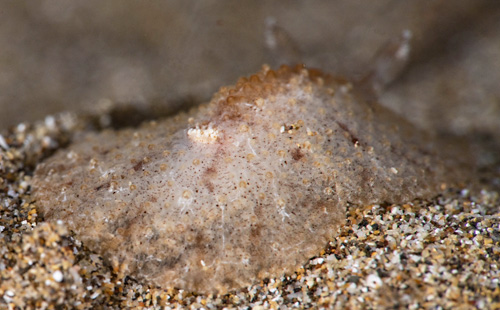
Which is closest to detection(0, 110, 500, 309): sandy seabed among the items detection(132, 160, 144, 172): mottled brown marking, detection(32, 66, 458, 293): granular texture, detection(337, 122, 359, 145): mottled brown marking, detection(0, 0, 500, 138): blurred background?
detection(32, 66, 458, 293): granular texture

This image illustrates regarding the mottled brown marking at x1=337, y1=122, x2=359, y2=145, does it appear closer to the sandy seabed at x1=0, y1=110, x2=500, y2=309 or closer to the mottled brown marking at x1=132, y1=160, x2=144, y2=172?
the sandy seabed at x1=0, y1=110, x2=500, y2=309

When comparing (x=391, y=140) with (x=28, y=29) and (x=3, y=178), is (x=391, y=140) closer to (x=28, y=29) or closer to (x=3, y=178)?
(x=3, y=178)

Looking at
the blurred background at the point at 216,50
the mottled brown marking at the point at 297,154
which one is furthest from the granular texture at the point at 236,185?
the blurred background at the point at 216,50

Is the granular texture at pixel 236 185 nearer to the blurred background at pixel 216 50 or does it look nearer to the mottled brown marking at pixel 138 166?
the mottled brown marking at pixel 138 166

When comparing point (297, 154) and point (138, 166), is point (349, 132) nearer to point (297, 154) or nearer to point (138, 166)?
point (297, 154)

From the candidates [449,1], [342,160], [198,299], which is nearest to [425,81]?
[449,1]
